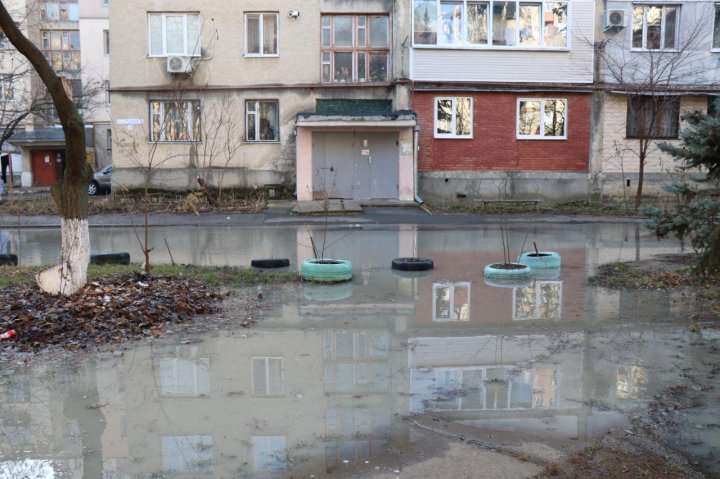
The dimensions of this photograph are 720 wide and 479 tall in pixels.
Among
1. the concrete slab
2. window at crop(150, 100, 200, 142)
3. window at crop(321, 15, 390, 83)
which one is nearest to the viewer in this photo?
the concrete slab

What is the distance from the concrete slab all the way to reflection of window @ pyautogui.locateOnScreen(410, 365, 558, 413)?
14933 millimetres

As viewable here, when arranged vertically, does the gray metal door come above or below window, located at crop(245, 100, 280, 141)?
below

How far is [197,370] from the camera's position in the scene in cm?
652

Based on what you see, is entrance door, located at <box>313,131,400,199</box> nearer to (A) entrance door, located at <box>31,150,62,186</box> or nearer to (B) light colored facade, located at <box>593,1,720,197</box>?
(B) light colored facade, located at <box>593,1,720,197</box>

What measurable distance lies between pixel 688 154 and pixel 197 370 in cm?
460

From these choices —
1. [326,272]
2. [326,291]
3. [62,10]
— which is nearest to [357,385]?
[326,291]

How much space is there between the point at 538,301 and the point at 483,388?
151 inches

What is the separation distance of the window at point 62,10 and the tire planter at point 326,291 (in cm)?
5134

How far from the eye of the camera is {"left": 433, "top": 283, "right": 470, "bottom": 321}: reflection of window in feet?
28.5

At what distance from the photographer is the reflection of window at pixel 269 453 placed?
14.9 ft

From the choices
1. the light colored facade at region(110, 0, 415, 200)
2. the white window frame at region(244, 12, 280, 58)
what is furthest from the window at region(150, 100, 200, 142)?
the white window frame at region(244, 12, 280, 58)

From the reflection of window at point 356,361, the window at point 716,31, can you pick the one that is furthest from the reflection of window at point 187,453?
the window at point 716,31

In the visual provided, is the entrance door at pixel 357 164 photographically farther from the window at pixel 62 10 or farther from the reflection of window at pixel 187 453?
the window at pixel 62 10

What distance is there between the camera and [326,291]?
1017 centimetres
